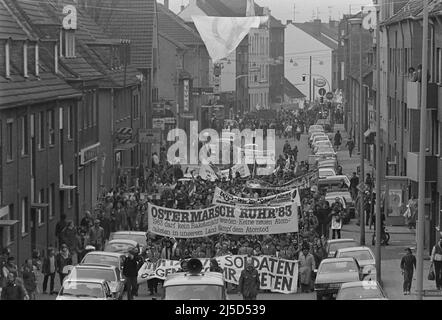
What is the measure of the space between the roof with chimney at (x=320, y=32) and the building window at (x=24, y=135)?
102591mm

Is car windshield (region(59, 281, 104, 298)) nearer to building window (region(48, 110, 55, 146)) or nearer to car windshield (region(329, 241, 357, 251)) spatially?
car windshield (region(329, 241, 357, 251))

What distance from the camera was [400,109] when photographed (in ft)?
175

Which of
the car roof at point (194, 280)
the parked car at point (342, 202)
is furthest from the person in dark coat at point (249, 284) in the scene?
the parked car at point (342, 202)

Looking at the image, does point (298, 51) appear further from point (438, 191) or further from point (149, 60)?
point (438, 191)

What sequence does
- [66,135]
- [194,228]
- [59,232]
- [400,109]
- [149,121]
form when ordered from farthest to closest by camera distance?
[149,121], [400,109], [66,135], [59,232], [194,228]

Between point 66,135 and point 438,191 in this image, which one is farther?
point 66,135

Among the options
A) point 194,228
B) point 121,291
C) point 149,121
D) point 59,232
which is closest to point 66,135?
point 59,232

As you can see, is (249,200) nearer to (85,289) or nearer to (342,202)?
(342,202)

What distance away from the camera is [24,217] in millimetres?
35781

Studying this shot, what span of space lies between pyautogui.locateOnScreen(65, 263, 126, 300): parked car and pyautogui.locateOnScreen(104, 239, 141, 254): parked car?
3.84 metres

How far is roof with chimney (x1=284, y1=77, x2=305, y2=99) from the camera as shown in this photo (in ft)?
384

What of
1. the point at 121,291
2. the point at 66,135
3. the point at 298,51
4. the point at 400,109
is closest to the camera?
the point at 121,291

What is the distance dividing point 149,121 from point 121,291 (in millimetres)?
37496

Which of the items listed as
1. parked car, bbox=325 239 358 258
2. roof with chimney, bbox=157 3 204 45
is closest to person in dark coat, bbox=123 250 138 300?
parked car, bbox=325 239 358 258
